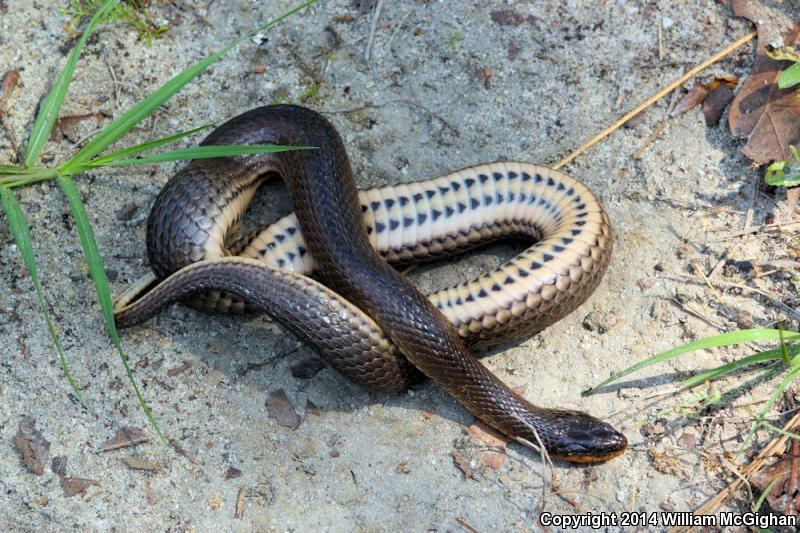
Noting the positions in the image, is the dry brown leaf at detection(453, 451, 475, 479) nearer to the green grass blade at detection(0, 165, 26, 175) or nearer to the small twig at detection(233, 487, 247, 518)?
the small twig at detection(233, 487, 247, 518)

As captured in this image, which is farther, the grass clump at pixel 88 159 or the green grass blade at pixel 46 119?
the green grass blade at pixel 46 119

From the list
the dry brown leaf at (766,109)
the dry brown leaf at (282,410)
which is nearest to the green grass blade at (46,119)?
the dry brown leaf at (282,410)

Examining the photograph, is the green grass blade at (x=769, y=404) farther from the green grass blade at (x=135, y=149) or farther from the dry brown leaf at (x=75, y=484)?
the dry brown leaf at (x=75, y=484)

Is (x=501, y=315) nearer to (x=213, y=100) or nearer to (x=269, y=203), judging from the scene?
(x=269, y=203)

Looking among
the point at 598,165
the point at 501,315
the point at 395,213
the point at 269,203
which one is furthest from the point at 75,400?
the point at 598,165

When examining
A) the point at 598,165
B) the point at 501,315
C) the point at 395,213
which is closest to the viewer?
the point at 501,315

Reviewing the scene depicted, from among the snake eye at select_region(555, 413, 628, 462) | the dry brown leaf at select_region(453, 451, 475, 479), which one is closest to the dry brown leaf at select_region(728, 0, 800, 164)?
the snake eye at select_region(555, 413, 628, 462)
